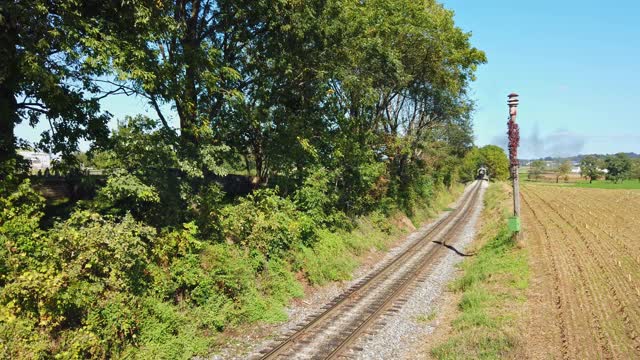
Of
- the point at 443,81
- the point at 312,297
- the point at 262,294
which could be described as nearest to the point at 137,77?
the point at 262,294

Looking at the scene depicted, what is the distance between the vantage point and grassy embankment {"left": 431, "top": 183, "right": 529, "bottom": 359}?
1091 centimetres

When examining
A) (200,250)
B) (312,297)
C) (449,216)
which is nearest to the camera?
(200,250)

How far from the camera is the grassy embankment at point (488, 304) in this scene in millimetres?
10906

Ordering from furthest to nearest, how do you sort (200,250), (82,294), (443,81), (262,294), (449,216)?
1. (449,216)
2. (443,81)
3. (262,294)
4. (200,250)
5. (82,294)

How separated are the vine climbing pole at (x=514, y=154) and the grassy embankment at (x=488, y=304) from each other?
1.41m

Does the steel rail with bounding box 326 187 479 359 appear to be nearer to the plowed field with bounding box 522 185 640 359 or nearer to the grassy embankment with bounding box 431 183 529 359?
the grassy embankment with bounding box 431 183 529 359

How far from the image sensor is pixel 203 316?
12.1m

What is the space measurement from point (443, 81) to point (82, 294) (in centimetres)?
3013

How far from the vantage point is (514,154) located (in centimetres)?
2333

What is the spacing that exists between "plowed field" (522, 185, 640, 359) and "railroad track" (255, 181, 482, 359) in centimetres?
461

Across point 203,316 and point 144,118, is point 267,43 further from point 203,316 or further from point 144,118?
point 203,316

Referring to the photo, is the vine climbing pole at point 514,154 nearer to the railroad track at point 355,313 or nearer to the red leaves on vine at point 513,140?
the red leaves on vine at point 513,140

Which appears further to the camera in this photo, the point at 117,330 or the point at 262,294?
the point at 262,294

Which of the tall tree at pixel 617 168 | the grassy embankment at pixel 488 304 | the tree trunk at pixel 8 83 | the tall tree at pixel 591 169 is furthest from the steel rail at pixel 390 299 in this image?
the tall tree at pixel 617 168
